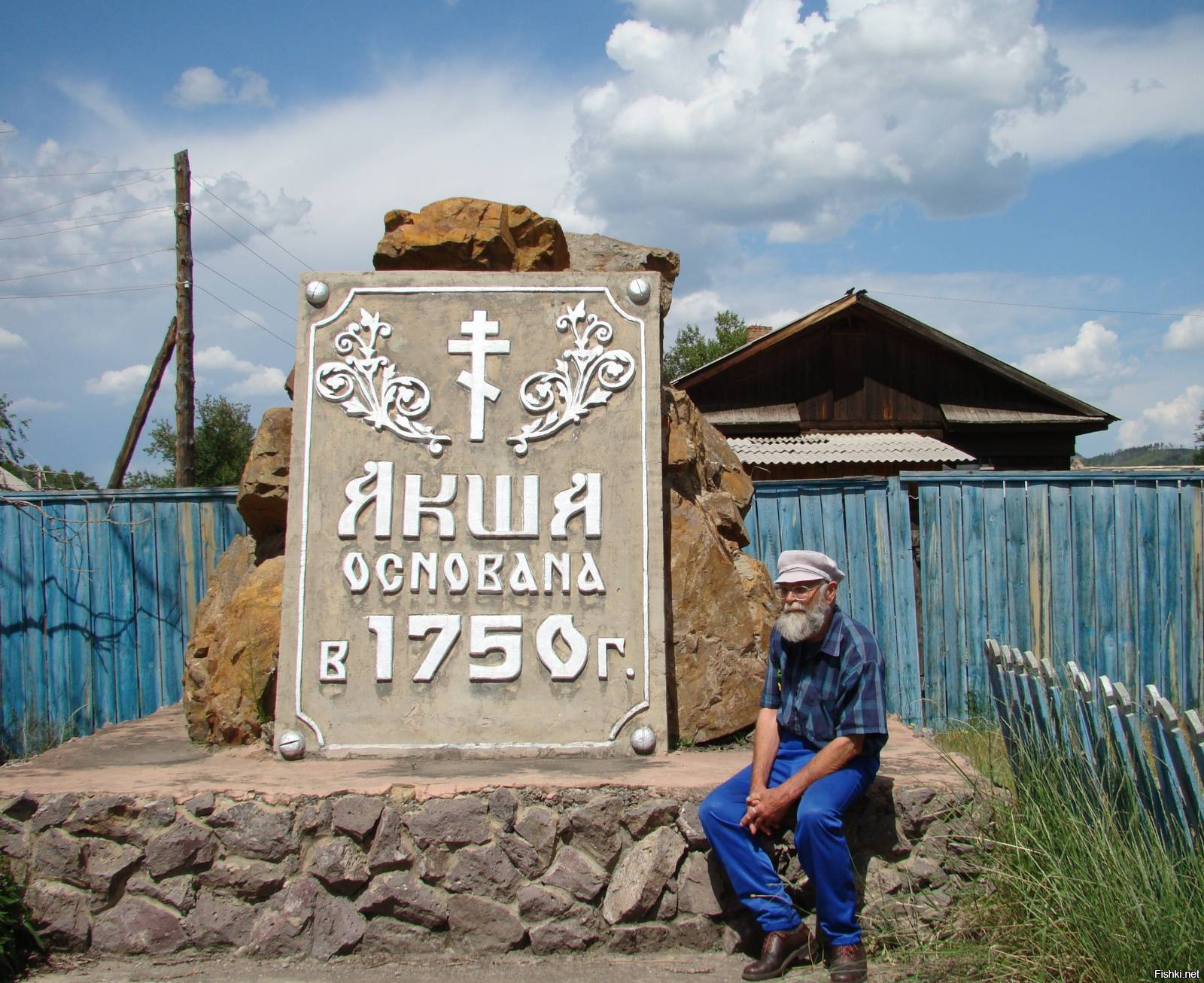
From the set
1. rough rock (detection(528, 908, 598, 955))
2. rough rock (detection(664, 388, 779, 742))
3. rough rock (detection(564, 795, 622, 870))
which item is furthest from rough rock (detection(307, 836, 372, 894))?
rough rock (detection(664, 388, 779, 742))

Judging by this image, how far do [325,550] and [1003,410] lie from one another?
44.0 ft

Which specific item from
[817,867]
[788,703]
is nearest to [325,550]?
[788,703]

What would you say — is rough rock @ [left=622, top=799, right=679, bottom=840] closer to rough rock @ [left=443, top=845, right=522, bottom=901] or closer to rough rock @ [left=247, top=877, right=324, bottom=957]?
rough rock @ [left=443, top=845, right=522, bottom=901]

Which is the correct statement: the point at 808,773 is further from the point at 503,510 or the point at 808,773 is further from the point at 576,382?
the point at 576,382

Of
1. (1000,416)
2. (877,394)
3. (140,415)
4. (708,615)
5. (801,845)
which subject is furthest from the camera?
(877,394)

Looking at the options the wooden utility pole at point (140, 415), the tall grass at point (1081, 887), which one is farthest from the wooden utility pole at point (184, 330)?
the tall grass at point (1081, 887)

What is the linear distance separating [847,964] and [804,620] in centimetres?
117

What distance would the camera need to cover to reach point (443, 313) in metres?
4.81

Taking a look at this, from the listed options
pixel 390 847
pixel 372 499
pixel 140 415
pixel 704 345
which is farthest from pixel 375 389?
pixel 704 345

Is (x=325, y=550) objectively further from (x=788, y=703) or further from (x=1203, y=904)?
(x=1203, y=904)

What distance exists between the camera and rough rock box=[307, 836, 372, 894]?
3.84 meters

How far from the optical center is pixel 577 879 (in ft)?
12.8

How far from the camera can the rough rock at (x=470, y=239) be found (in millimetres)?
5273

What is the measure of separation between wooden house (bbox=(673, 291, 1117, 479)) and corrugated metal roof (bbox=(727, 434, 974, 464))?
11 centimetres
